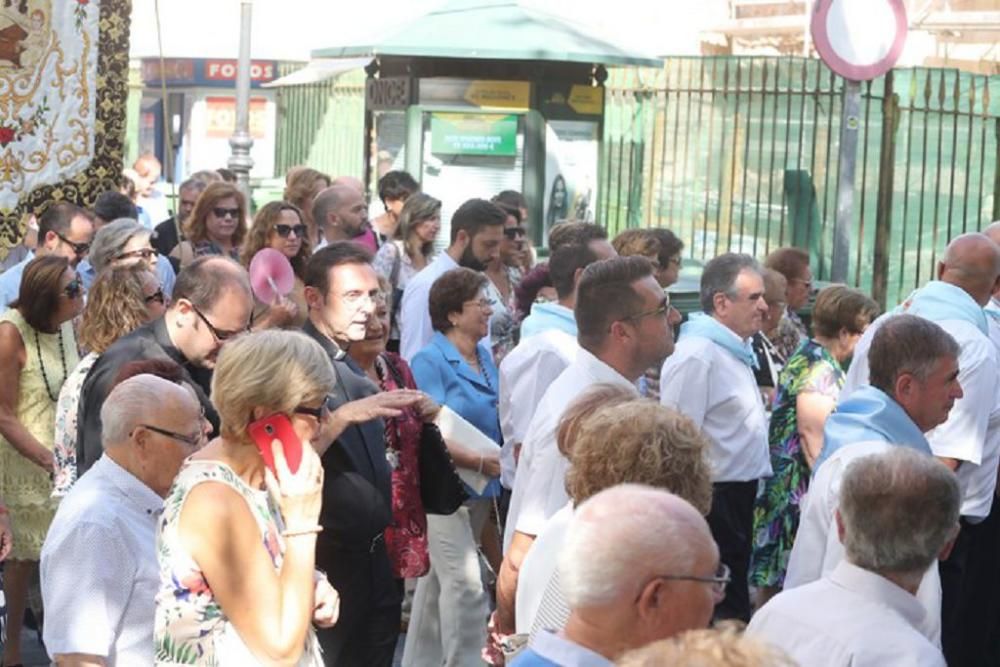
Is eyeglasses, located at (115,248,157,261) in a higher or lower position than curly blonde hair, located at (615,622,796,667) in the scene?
higher

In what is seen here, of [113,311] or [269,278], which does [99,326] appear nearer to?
[113,311]

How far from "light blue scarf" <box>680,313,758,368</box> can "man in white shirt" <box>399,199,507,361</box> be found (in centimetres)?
201

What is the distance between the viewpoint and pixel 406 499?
23.3 feet

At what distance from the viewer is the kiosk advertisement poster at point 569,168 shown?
1499 centimetres

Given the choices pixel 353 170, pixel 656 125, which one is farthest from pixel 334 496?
pixel 353 170

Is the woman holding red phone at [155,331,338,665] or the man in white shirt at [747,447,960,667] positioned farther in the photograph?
the woman holding red phone at [155,331,338,665]

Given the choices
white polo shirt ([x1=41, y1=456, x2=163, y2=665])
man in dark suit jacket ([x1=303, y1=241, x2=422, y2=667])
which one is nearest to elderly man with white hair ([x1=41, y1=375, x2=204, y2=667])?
white polo shirt ([x1=41, y1=456, x2=163, y2=665])

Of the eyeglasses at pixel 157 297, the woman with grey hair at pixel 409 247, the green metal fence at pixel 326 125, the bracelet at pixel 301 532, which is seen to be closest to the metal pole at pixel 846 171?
the woman with grey hair at pixel 409 247

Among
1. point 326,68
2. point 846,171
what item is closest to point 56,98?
point 846,171

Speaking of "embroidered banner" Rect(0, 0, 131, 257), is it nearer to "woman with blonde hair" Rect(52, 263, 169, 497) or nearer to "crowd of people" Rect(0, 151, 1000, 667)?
"crowd of people" Rect(0, 151, 1000, 667)

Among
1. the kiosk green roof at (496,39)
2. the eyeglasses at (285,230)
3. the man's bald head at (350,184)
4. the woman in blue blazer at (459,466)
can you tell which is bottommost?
the woman in blue blazer at (459,466)

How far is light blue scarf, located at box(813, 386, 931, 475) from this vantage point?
6.10 metres

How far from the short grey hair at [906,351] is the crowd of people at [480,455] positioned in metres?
0.01

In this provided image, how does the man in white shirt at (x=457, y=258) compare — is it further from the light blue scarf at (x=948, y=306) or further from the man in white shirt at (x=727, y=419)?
the light blue scarf at (x=948, y=306)
